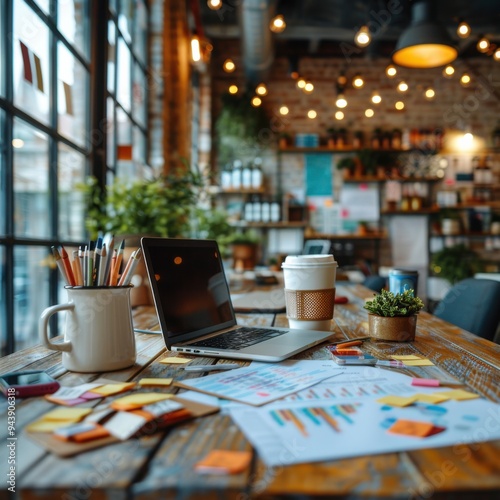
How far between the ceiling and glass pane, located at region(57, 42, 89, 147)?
225cm

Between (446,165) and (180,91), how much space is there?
3.71 meters

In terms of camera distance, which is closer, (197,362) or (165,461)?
→ (165,461)

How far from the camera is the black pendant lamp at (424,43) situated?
346cm

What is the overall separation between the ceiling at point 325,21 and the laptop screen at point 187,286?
3.86m

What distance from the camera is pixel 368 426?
25.2 inches

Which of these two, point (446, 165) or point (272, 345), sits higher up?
point (446, 165)

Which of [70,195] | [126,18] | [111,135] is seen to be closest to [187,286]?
[70,195]

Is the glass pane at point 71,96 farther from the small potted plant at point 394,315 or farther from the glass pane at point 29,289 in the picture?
the small potted plant at point 394,315

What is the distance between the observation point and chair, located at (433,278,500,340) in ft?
5.41

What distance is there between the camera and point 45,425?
649 mm

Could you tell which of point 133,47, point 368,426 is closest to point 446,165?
→ point 133,47

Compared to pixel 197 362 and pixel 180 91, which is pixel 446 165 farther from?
pixel 197 362

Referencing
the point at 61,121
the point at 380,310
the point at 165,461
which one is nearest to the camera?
the point at 165,461

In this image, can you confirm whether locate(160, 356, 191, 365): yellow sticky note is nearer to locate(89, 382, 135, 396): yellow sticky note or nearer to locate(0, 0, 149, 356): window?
locate(89, 382, 135, 396): yellow sticky note
